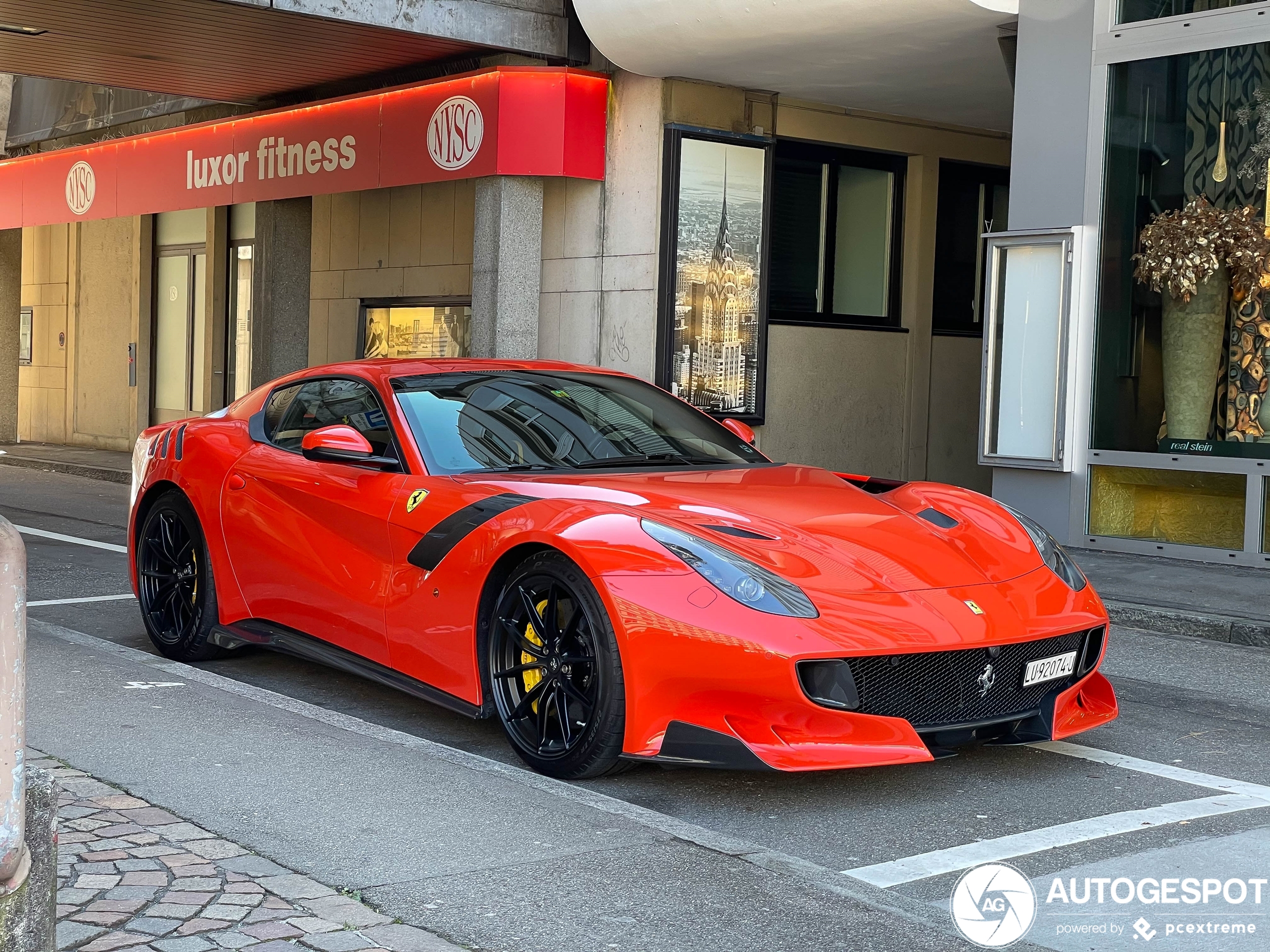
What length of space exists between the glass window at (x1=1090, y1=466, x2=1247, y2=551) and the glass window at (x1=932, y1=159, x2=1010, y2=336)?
5.60m

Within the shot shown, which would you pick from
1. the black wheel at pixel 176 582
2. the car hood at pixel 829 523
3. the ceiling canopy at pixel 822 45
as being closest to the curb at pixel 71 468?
the ceiling canopy at pixel 822 45

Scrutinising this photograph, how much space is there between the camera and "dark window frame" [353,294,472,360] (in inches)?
632

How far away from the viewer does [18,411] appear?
23.9m

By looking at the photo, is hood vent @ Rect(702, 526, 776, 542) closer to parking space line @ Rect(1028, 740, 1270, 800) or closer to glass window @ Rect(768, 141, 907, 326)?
parking space line @ Rect(1028, 740, 1270, 800)

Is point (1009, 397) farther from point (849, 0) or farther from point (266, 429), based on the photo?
point (266, 429)

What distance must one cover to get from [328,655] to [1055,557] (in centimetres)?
271

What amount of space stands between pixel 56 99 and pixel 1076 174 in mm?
16386

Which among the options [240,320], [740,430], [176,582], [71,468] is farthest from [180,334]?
[740,430]

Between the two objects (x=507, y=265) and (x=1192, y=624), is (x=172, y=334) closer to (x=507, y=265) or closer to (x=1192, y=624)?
(x=507, y=265)

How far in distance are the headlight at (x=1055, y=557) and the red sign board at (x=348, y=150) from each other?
9250 millimetres

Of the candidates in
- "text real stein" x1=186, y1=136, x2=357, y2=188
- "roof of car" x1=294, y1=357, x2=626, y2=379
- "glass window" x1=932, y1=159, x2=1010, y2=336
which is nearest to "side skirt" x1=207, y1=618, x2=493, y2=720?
"roof of car" x1=294, y1=357, x2=626, y2=379

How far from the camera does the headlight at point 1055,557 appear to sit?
16.7 feet

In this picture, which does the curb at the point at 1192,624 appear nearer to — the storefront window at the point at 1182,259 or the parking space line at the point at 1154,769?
the storefront window at the point at 1182,259

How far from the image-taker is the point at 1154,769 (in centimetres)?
513
